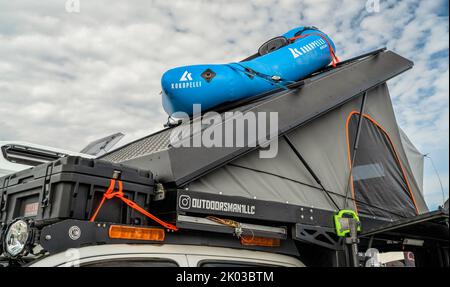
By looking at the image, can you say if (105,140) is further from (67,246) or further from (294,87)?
(67,246)

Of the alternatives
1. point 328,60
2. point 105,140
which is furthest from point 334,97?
point 105,140

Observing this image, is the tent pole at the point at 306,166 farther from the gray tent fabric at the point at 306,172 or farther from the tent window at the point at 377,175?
the tent window at the point at 377,175

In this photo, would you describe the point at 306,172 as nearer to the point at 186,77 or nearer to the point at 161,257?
the point at 186,77

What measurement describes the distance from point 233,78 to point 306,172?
38.7 inches

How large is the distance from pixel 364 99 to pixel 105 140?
11.7 feet

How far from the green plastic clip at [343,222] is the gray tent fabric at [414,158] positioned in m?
1.59

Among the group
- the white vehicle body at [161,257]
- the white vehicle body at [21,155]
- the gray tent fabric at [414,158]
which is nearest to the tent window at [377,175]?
the gray tent fabric at [414,158]

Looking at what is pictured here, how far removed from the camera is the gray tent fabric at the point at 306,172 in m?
2.84

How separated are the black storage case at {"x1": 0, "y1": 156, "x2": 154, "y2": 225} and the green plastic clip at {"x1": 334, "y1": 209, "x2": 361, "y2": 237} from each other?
1.52m

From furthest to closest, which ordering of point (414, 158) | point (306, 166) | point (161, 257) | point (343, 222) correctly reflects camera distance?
1. point (414, 158)
2. point (306, 166)
3. point (343, 222)
4. point (161, 257)

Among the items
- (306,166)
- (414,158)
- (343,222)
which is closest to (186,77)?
(306,166)

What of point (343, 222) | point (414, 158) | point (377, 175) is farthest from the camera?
point (414, 158)

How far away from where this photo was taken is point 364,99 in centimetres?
404

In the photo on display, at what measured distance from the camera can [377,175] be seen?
385 centimetres
